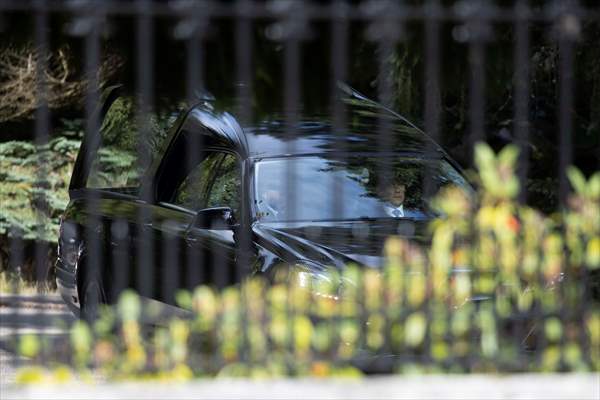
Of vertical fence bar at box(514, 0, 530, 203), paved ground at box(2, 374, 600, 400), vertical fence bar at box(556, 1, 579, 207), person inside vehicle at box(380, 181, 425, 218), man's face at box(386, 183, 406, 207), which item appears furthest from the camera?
man's face at box(386, 183, 406, 207)

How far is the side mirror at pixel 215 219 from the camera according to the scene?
5.32 m

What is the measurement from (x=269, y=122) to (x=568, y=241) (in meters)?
1.51

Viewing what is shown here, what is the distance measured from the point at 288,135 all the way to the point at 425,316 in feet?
3.84

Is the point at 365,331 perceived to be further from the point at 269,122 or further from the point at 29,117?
the point at 29,117

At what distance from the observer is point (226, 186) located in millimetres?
5648

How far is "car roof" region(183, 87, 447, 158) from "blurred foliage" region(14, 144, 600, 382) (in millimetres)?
768

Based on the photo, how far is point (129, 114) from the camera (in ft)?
17.1

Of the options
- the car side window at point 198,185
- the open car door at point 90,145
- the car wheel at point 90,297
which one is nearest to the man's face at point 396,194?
the car side window at point 198,185

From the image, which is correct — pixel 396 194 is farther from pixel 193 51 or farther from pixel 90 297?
pixel 193 51

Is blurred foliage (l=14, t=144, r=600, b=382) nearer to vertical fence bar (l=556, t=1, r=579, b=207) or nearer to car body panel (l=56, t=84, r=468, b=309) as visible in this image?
vertical fence bar (l=556, t=1, r=579, b=207)

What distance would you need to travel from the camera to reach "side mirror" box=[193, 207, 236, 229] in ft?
17.5

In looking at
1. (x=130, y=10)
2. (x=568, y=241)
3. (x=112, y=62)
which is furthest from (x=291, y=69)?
(x=568, y=241)

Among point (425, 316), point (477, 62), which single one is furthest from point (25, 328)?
point (477, 62)

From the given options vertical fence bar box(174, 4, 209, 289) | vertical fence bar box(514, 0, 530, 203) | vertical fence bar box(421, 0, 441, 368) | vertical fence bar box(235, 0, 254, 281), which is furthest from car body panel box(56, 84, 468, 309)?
vertical fence bar box(514, 0, 530, 203)
